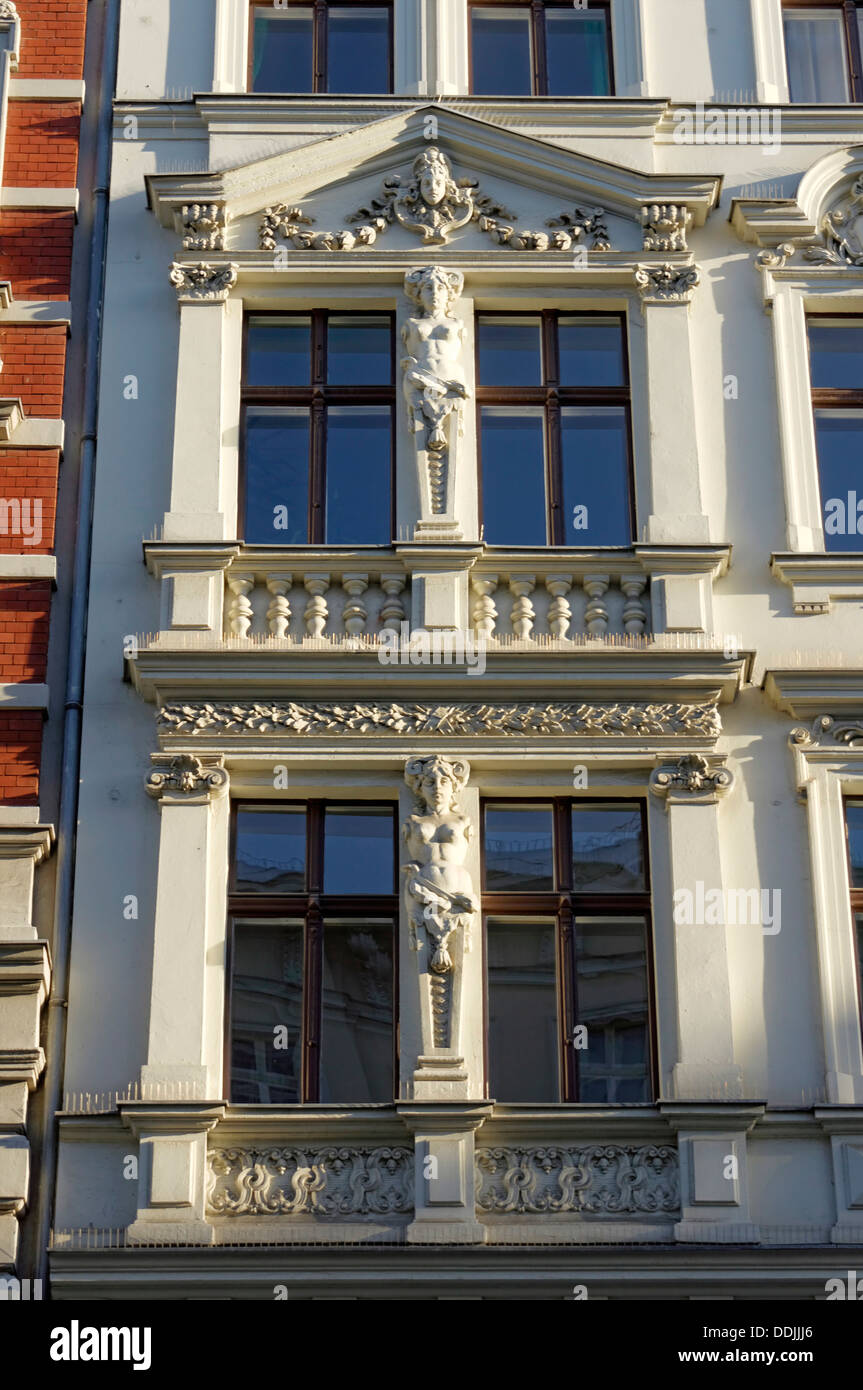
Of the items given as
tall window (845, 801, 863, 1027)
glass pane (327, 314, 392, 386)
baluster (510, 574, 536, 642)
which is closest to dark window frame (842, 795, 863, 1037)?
tall window (845, 801, 863, 1027)

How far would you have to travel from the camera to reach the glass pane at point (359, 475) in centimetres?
1450

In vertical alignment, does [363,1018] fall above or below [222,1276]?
above

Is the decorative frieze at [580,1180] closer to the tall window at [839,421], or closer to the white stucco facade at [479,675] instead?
the white stucco facade at [479,675]

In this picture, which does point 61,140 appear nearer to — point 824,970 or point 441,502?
point 441,502

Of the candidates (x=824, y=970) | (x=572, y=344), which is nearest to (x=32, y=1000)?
(x=824, y=970)

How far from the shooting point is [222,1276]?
12.2m

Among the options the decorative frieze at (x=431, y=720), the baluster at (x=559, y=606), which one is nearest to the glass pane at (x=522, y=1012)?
the decorative frieze at (x=431, y=720)

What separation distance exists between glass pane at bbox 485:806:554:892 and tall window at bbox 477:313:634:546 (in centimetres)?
177

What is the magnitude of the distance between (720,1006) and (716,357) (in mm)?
4340

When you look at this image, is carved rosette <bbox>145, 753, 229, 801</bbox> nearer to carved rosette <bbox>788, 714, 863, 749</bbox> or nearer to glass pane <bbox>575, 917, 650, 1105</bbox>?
glass pane <bbox>575, 917, 650, 1105</bbox>

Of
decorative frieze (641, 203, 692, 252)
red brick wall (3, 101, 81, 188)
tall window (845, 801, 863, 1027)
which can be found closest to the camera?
tall window (845, 801, 863, 1027)

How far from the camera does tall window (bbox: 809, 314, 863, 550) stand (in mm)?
14648

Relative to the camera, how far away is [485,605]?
1412cm
